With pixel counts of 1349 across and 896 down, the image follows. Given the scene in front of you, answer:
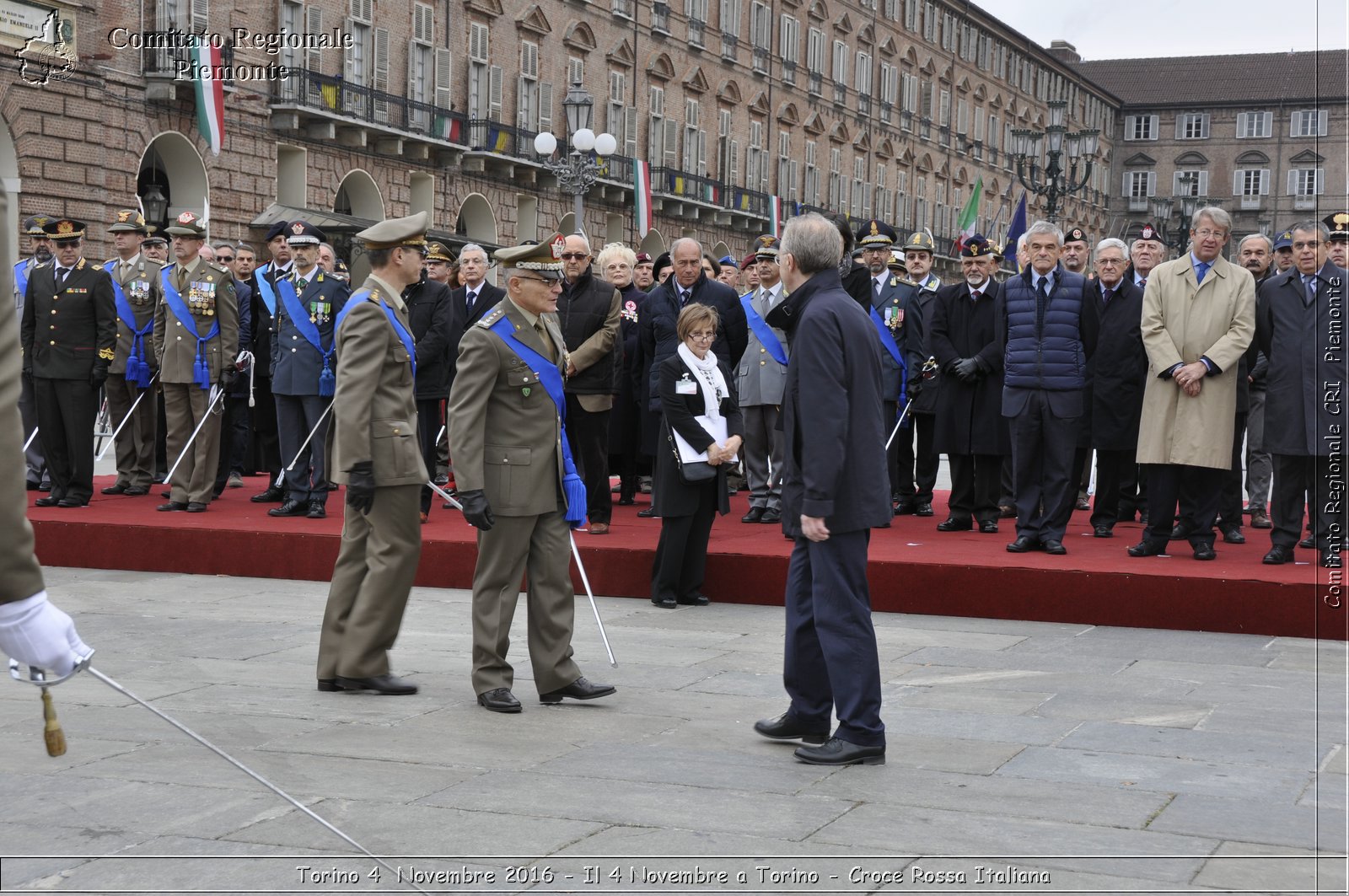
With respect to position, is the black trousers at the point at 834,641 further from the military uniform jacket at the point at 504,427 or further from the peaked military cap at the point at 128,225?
the peaked military cap at the point at 128,225

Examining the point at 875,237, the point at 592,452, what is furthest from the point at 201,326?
the point at 875,237

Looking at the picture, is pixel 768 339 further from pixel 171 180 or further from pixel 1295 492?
pixel 171 180

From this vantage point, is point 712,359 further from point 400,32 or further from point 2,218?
point 400,32

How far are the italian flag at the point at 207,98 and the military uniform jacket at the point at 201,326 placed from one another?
14.6 metres

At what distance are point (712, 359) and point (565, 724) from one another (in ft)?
10.7

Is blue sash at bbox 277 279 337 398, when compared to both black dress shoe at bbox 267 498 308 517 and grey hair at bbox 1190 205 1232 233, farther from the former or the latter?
grey hair at bbox 1190 205 1232 233

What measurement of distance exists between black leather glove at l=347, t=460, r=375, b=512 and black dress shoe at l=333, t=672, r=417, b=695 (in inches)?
27.4

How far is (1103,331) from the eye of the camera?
10445 millimetres

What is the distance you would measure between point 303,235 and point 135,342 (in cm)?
243

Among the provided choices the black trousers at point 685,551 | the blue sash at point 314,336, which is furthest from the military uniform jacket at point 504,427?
the blue sash at point 314,336

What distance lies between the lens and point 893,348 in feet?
38.1

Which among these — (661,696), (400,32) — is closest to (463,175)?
(400,32)

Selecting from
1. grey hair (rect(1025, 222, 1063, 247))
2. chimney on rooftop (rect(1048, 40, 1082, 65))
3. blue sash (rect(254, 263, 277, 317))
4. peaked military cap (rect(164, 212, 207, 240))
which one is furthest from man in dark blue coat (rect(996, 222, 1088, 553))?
chimney on rooftop (rect(1048, 40, 1082, 65))

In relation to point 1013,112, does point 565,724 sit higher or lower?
lower
